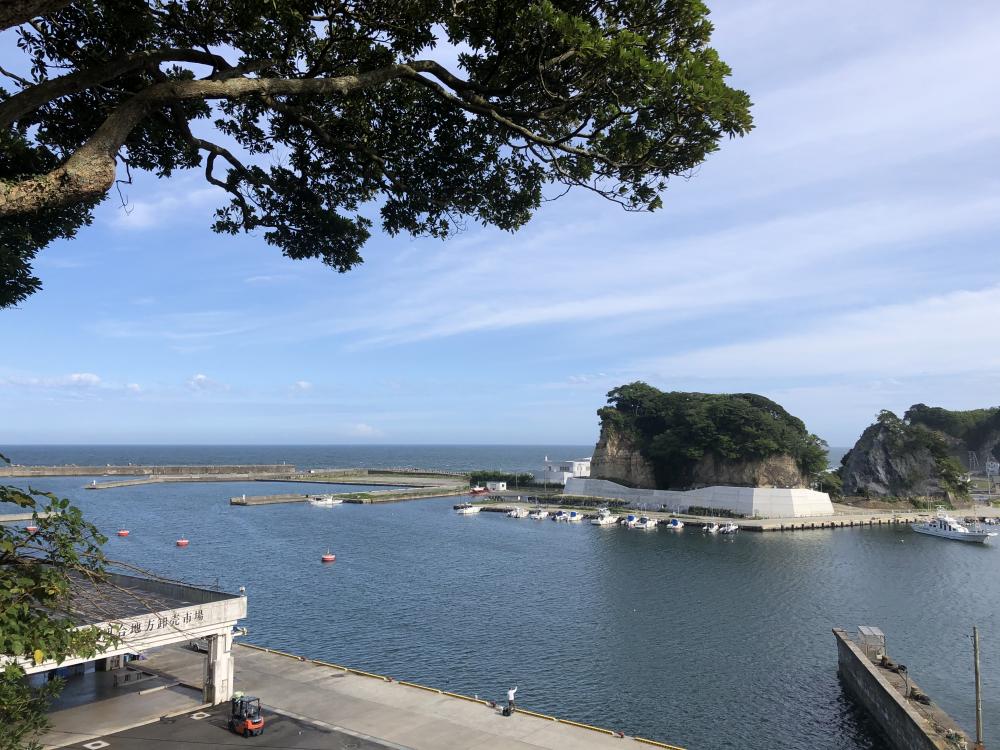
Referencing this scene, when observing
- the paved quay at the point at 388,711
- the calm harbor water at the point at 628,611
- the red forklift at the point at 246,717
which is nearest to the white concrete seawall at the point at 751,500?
the calm harbor water at the point at 628,611

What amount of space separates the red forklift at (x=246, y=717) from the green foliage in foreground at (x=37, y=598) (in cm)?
1543

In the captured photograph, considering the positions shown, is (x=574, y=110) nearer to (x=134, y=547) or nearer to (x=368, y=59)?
(x=368, y=59)

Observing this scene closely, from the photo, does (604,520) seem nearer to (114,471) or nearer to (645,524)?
(645,524)

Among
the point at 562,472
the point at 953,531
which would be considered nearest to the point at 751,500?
the point at 953,531

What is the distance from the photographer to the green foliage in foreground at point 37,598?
4945 millimetres

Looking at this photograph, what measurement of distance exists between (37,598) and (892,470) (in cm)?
11534

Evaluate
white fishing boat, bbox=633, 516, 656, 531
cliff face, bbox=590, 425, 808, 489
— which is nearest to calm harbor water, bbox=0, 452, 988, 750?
white fishing boat, bbox=633, 516, 656, 531

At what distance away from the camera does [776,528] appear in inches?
2985

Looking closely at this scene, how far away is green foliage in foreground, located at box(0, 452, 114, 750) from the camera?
16.2 feet

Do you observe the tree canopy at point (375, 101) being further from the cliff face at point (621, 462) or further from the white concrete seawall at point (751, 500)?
the cliff face at point (621, 462)

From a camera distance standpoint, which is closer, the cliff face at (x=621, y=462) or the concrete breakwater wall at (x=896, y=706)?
the concrete breakwater wall at (x=896, y=706)

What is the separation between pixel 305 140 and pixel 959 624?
4353 centimetres

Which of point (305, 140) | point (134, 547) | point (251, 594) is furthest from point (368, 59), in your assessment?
point (134, 547)

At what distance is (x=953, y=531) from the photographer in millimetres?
71938
